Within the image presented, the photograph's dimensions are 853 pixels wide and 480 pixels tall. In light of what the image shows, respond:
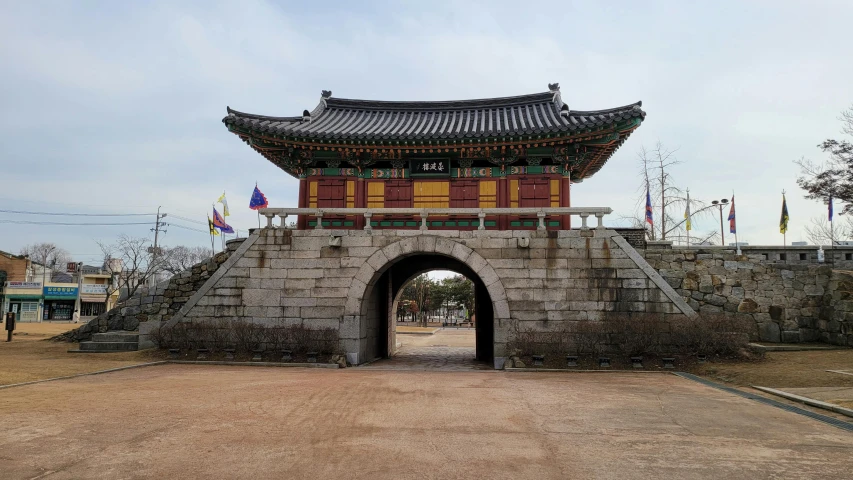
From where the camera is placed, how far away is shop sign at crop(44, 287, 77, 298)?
4453 cm

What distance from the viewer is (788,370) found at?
35.7 ft

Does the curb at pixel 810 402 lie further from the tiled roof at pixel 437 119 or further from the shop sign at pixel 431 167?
the shop sign at pixel 431 167

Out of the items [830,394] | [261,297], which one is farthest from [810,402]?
[261,297]

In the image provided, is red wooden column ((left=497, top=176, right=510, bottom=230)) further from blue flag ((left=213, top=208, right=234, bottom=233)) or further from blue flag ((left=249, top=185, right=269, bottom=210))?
blue flag ((left=213, top=208, right=234, bottom=233))

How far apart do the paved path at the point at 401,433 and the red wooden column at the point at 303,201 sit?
24.1ft

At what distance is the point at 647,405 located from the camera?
7953 mm

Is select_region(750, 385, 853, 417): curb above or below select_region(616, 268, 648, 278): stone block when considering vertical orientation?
below

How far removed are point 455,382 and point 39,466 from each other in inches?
293

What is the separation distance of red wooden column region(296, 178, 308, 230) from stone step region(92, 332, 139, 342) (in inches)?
233

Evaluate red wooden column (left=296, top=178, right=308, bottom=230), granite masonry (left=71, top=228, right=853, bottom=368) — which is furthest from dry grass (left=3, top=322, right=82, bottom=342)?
red wooden column (left=296, top=178, right=308, bottom=230)

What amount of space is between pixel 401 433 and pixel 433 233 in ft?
28.2

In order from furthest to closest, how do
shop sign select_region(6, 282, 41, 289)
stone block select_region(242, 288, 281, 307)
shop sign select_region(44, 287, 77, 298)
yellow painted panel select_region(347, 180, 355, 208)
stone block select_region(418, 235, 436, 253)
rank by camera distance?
shop sign select_region(44, 287, 77, 298) → shop sign select_region(6, 282, 41, 289) → yellow painted panel select_region(347, 180, 355, 208) → stone block select_region(242, 288, 281, 307) → stone block select_region(418, 235, 436, 253)

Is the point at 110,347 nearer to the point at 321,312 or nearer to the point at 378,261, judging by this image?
the point at 321,312

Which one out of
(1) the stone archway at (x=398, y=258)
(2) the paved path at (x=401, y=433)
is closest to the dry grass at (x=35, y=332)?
(1) the stone archway at (x=398, y=258)
